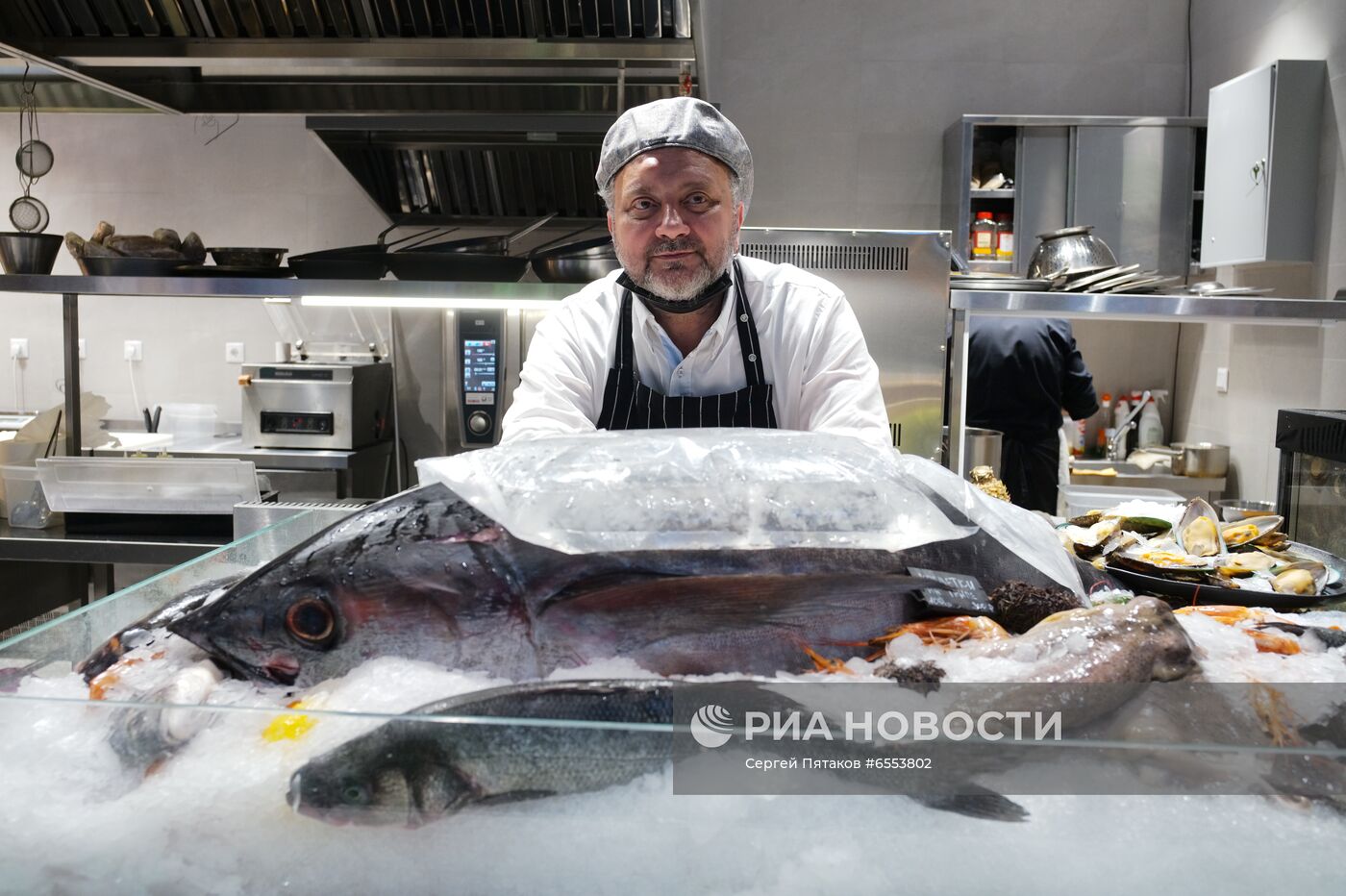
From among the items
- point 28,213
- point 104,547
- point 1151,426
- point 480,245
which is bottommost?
point 104,547

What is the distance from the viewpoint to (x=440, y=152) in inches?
184

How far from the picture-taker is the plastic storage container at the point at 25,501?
9.76 ft

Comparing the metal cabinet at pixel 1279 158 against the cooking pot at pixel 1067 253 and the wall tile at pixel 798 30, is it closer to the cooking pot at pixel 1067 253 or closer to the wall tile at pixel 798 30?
the cooking pot at pixel 1067 253

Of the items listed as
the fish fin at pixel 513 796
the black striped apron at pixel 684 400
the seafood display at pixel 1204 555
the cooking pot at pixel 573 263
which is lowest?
the fish fin at pixel 513 796

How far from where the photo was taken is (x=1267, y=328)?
4785mm

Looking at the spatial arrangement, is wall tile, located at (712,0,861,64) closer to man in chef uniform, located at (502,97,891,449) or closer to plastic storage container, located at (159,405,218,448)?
plastic storage container, located at (159,405,218,448)

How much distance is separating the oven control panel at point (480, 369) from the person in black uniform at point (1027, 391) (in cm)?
205

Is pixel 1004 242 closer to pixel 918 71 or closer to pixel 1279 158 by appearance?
pixel 918 71

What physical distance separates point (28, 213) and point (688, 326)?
3842mm

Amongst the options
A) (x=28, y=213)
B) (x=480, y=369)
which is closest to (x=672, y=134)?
(x=480, y=369)

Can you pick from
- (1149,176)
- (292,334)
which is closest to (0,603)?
(292,334)

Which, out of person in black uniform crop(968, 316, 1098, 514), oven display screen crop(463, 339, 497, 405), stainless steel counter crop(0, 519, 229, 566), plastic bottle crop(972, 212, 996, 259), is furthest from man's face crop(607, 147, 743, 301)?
plastic bottle crop(972, 212, 996, 259)

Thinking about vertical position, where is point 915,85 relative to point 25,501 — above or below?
above

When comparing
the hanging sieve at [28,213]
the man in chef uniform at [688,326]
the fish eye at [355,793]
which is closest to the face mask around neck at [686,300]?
the man in chef uniform at [688,326]
